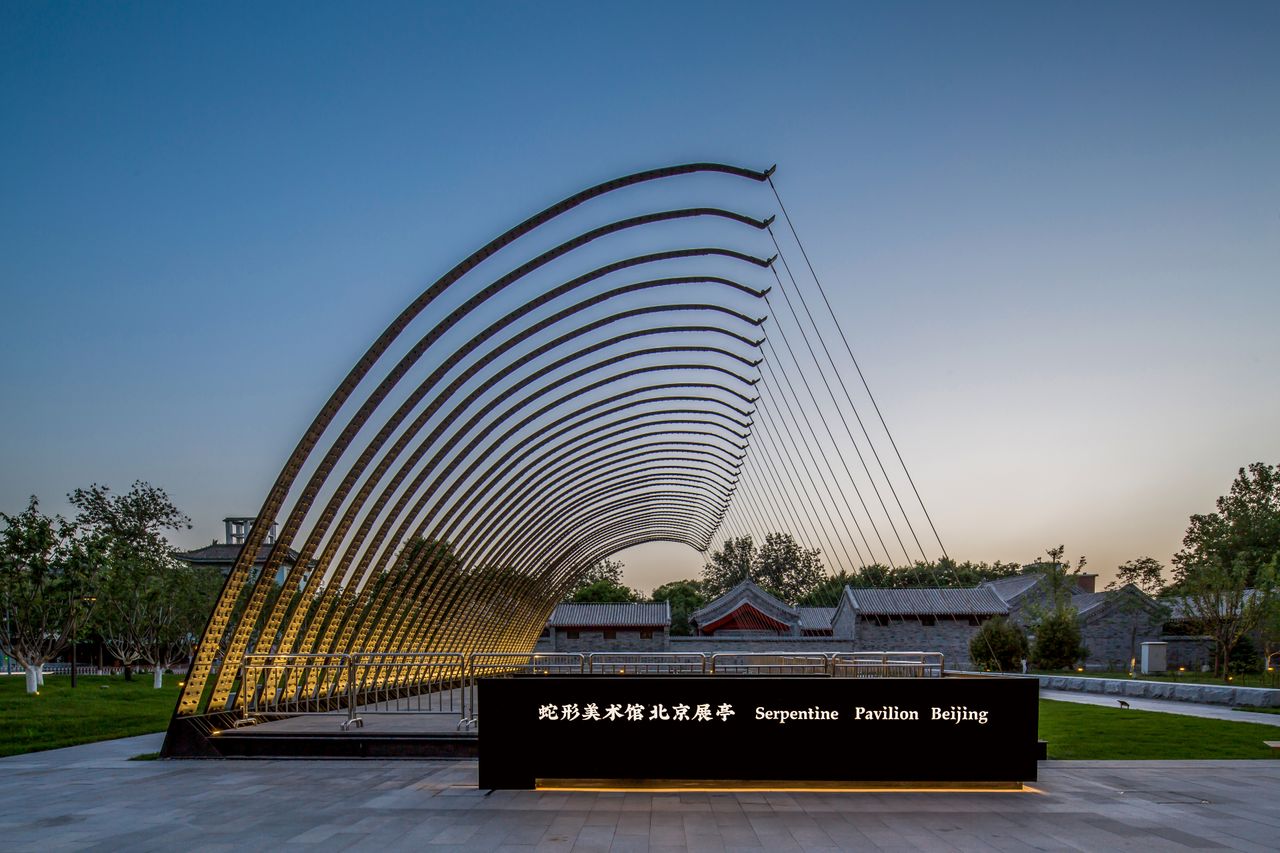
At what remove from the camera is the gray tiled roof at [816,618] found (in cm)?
6506

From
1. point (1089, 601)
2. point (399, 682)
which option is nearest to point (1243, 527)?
point (1089, 601)

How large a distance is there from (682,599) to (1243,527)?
44706mm

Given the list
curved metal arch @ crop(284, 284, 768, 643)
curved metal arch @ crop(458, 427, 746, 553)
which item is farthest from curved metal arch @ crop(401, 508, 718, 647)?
curved metal arch @ crop(284, 284, 768, 643)

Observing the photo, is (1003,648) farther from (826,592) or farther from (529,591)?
(826,592)

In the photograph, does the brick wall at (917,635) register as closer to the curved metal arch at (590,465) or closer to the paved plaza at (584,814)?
the curved metal arch at (590,465)

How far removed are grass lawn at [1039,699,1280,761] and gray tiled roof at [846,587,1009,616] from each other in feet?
109

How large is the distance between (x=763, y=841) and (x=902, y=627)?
48834 mm

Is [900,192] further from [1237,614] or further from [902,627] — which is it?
[902,627]

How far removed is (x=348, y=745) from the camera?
38.1 feet

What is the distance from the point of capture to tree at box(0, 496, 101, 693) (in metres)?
27.9

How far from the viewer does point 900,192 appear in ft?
67.9

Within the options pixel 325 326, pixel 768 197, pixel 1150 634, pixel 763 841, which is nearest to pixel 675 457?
pixel 325 326

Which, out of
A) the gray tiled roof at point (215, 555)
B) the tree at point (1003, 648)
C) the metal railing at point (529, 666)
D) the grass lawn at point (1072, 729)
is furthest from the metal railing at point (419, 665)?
the gray tiled roof at point (215, 555)

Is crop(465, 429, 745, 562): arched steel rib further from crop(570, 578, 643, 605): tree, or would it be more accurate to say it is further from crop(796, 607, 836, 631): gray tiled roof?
crop(570, 578, 643, 605): tree
